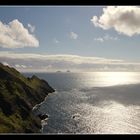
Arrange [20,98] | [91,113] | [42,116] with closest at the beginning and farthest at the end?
[20,98] < [42,116] < [91,113]

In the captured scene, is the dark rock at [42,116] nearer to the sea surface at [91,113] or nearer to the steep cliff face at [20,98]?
the sea surface at [91,113]

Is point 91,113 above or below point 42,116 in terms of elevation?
above
